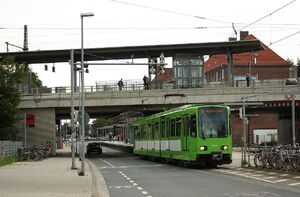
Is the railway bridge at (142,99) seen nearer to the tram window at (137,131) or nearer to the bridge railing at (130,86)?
the bridge railing at (130,86)

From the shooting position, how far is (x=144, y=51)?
59125 millimetres

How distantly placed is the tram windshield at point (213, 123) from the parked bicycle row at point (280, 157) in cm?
270

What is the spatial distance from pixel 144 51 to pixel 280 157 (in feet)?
112

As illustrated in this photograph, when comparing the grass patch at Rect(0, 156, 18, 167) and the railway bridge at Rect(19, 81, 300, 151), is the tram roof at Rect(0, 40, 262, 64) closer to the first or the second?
the railway bridge at Rect(19, 81, 300, 151)

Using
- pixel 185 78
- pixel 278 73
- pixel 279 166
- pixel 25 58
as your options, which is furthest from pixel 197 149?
pixel 278 73

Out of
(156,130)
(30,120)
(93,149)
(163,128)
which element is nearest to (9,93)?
(30,120)

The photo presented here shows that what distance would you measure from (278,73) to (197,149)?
7664cm

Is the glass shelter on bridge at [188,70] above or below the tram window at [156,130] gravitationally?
above

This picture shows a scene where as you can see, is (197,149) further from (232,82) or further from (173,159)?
(232,82)

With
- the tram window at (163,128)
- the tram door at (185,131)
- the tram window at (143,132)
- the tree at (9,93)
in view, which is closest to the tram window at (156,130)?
the tram window at (163,128)

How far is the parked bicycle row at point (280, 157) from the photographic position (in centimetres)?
2472

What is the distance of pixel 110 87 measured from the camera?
56594mm

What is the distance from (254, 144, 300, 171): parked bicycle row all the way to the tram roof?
30.4m

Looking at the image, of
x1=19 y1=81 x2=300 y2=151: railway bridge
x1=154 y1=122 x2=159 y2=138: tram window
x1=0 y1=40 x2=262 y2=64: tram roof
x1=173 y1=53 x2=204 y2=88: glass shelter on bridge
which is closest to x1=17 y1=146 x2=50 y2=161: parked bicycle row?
x1=19 y1=81 x2=300 y2=151: railway bridge
